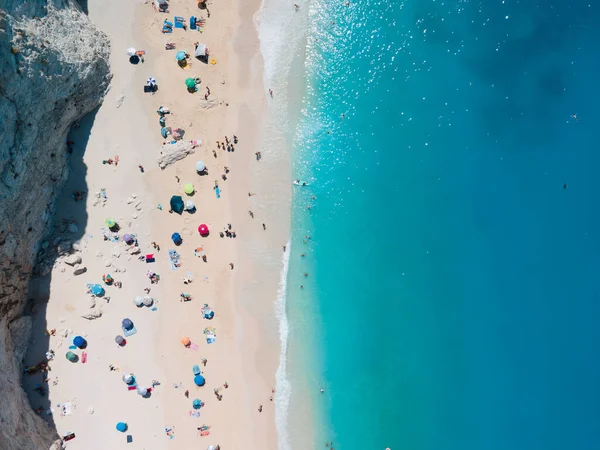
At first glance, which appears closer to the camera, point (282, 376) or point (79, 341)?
point (79, 341)

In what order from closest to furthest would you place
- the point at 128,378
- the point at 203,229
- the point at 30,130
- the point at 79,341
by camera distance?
1. the point at 30,130
2. the point at 79,341
3. the point at 128,378
4. the point at 203,229

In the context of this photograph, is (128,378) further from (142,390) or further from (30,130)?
(30,130)

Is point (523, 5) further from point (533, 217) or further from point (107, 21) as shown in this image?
point (107, 21)

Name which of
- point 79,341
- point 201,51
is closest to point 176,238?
point 79,341

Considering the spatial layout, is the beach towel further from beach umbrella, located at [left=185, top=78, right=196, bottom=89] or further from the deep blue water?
beach umbrella, located at [left=185, top=78, right=196, bottom=89]

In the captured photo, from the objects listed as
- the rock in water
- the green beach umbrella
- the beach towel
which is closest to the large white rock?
the green beach umbrella

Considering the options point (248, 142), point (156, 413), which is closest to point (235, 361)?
point (156, 413)

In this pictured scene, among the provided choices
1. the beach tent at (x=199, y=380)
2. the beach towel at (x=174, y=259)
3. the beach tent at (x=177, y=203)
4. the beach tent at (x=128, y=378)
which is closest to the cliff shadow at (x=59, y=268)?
the beach tent at (x=128, y=378)

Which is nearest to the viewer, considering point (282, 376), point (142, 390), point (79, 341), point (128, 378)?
point (79, 341)
